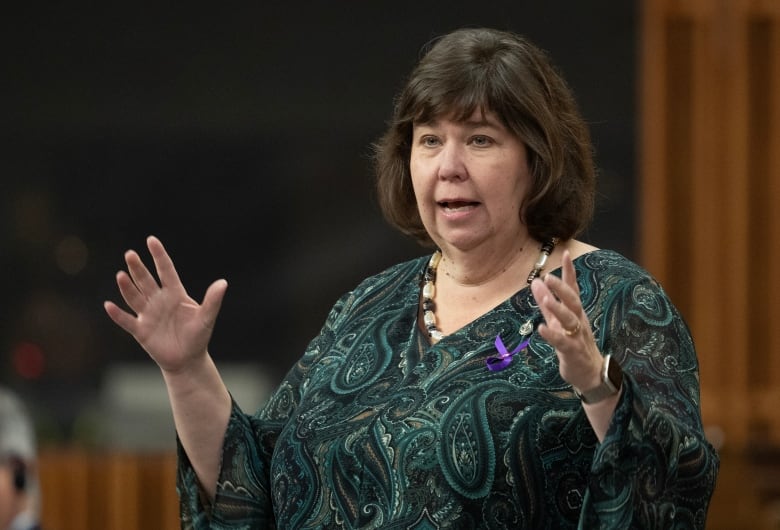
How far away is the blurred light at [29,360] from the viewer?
5.79 metres

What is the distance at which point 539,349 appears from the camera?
2.31 meters

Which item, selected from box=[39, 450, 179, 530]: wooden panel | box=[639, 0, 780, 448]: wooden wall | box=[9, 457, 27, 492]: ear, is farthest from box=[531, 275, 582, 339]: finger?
box=[39, 450, 179, 530]: wooden panel

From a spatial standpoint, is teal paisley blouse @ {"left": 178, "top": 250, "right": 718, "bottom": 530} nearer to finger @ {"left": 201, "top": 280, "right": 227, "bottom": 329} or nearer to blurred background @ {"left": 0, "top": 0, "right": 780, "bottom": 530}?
finger @ {"left": 201, "top": 280, "right": 227, "bottom": 329}

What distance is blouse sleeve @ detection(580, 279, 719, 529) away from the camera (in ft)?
6.75

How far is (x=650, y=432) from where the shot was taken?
2061 millimetres

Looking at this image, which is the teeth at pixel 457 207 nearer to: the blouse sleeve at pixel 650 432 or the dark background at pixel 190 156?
the blouse sleeve at pixel 650 432

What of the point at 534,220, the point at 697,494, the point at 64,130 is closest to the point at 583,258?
the point at 534,220

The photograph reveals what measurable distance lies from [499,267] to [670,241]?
332 cm

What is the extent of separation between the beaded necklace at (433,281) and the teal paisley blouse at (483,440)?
4 cm

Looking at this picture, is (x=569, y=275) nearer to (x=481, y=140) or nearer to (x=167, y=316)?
(x=481, y=140)

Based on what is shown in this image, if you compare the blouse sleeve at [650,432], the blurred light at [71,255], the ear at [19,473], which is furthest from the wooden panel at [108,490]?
the blouse sleeve at [650,432]

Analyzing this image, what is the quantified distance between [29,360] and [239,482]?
348cm

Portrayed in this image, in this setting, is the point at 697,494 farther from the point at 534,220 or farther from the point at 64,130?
the point at 64,130

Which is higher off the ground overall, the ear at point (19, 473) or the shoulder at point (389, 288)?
the shoulder at point (389, 288)
